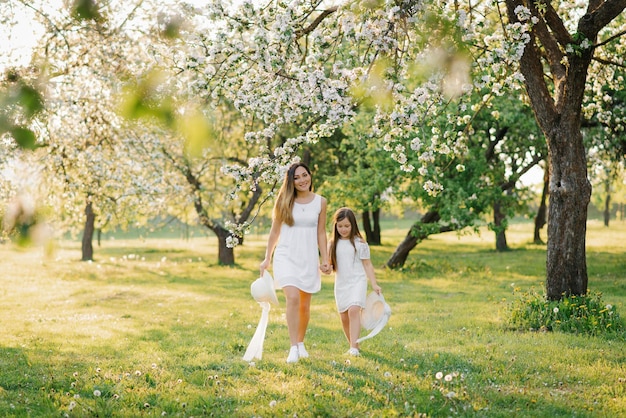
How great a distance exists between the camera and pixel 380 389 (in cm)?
636

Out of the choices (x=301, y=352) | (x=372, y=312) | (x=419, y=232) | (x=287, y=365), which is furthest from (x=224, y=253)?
(x=287, y=365)

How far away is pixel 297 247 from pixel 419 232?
46.8ft

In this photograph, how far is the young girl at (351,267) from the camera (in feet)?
26.9

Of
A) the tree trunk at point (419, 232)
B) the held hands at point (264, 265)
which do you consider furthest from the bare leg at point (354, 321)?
the tree trunk at point (419, 232)

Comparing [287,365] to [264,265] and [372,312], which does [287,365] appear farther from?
[372,312]

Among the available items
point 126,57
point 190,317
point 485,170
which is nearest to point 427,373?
point 190,317

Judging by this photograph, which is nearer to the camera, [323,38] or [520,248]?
[323,38]

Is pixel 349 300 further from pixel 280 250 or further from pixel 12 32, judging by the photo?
pixel 12 32

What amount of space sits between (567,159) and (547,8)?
2327 millimetres

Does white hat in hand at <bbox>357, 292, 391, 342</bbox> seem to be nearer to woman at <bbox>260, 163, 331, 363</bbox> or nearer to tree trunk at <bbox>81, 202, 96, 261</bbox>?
woman at <bbox>260, 163, 331, 363</bbox>

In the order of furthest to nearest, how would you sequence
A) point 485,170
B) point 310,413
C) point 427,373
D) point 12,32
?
point 485,170 < point 12,32 < point 427,373 < point 310,413

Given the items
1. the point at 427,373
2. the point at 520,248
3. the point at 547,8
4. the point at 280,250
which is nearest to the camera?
the point at 427,373

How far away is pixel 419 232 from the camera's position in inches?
848

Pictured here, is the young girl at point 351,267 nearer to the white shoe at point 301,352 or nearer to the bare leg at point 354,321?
the bare leg at point 354,321
